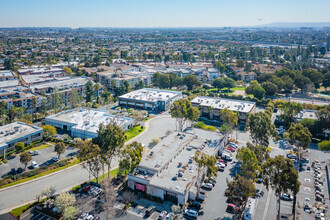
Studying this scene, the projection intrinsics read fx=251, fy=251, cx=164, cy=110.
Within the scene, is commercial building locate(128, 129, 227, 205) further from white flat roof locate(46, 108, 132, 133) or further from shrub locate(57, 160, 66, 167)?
white flat roof locate(46, 108, 132, 133)

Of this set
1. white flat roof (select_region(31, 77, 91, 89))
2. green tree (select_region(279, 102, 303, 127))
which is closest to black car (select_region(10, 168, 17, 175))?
white flat roof (select_region(31, 77, 91, 89))

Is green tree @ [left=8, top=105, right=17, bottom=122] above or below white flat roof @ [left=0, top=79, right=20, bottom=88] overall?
below

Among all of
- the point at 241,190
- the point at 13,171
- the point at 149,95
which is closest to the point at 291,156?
the point at 241,190

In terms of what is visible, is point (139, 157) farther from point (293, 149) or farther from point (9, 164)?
point (293, 149)

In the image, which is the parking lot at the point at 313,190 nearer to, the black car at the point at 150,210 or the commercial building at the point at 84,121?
the black car at the point at 150,210

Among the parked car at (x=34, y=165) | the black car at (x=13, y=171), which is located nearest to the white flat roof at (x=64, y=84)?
the parked car at (x=34, y=165)

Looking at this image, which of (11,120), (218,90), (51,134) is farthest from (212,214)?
(218,90)
